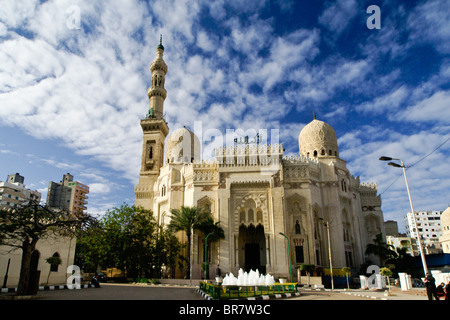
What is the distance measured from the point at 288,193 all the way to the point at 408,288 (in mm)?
16396

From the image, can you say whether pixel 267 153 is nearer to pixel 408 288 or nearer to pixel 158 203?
pixel 158 203

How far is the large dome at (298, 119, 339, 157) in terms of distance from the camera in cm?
4178

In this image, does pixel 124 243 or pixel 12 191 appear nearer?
pixel 124 243

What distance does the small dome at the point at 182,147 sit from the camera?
146ft

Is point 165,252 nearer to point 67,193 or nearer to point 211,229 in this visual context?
point 211,229

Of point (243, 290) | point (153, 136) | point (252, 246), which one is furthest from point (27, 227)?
point (153, 136)

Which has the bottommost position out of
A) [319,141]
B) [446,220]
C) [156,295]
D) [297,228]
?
[156,295]

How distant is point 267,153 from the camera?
36.8m

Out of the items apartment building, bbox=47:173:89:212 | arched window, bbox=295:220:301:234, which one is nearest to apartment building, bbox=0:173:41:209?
apartment building, bbox=47:173:89:212

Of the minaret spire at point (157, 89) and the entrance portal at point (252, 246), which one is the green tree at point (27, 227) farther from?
the minaret spire at point (157, 89)

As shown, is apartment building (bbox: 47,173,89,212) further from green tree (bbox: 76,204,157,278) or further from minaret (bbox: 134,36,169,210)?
green tree (bbox: 76,204,157,278)

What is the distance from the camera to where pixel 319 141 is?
42.0 meters

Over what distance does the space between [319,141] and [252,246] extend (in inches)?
639

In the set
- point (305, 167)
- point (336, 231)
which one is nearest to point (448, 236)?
point (336, 231)
